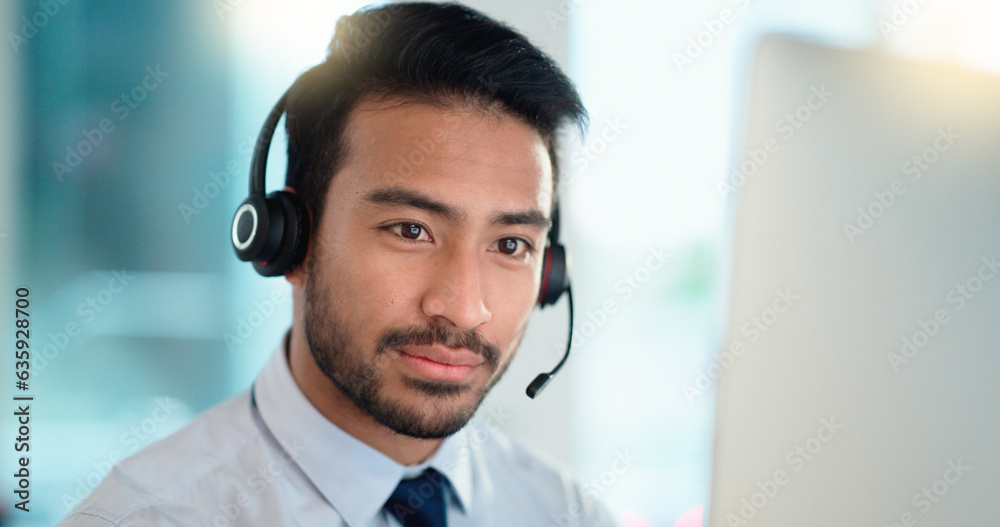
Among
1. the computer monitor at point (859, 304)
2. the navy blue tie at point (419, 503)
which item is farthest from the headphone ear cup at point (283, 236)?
the computer monitor at point (859, 304)

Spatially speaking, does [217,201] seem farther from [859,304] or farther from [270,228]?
[859,304]

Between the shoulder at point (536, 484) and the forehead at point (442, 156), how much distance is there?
55cm

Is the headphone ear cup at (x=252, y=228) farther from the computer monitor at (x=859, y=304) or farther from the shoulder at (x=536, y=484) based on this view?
the computer monitor at (x=859, y=304)

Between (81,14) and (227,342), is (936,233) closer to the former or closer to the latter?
(227,342)

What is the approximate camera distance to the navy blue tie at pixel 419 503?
1.01 m

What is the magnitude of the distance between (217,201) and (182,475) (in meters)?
0.99

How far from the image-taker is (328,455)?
1.00m

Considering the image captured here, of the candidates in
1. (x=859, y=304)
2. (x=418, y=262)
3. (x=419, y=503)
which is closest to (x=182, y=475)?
(x=419, y=503)

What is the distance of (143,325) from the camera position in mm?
1693

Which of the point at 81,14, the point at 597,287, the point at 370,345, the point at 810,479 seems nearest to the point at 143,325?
the point at 81,14

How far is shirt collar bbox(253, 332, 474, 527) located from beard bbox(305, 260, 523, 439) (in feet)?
0.22

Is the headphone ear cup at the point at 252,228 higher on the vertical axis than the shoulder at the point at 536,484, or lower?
higher

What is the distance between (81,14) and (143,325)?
812 millimetres

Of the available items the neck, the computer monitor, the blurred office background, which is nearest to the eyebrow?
the neck
